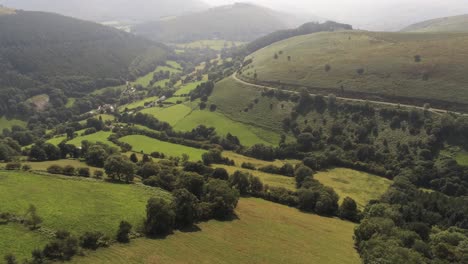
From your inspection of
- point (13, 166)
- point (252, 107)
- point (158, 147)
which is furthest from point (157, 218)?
point (252, 107)

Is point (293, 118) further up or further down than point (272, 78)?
further down

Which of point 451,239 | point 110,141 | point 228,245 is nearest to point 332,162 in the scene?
point 451,239

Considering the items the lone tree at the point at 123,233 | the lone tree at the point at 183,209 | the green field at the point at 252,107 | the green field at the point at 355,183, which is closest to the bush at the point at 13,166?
the lone tree at the point at 123,233

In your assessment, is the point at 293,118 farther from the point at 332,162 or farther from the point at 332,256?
the point at 332,256

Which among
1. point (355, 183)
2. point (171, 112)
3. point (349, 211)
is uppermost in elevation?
point (171, 112)

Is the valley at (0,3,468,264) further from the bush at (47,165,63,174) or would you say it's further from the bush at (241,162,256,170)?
the bush at (241,162,256,170)

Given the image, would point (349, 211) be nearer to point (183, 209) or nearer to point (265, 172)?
point (265, 172)

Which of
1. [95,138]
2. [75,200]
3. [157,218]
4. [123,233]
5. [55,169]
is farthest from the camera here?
[95,138]
